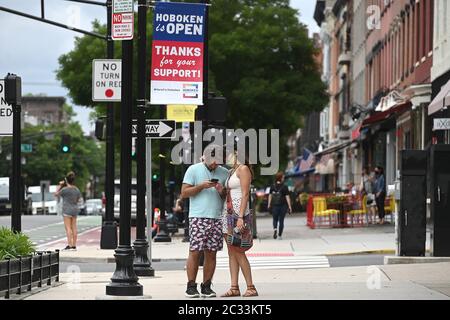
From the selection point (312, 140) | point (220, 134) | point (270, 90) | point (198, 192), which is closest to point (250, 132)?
point (270, 90)

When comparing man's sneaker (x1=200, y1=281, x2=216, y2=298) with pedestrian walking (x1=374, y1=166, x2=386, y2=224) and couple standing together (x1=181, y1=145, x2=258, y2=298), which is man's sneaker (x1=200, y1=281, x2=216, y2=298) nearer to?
couple standing together (x1=181, y1=145, x2=258, y2=298)

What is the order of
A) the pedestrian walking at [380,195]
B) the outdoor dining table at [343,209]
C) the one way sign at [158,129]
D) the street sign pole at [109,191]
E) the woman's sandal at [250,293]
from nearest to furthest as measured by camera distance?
the woman's sandal at [250,293]
the one way sign at [158,129]
the street sign pole at [109,191]
the pedestrian walking at [380,195]
the outdoor dining table at [343,209]

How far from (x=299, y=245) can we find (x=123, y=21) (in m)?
14.1

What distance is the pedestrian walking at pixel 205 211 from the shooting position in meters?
14.5

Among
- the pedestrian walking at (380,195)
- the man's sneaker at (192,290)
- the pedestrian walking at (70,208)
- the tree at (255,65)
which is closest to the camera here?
the man's sneaker at (192,290)

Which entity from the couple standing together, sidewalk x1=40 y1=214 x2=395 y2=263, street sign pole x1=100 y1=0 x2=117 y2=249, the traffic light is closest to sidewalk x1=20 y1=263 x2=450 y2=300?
the couple standing together

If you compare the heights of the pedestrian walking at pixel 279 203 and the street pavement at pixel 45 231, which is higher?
the pedestrian walking at pixel 279 203

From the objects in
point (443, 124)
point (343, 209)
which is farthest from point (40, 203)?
point (443, 124)

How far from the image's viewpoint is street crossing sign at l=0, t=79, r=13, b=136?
741 inches

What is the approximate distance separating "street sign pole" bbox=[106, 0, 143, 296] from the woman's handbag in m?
1.26

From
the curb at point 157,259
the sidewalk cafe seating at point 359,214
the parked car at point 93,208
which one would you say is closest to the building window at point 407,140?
the sidewalk cafe seating at point 359,214

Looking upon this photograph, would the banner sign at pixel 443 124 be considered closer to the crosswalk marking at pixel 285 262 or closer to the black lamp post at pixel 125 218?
the crosswalk marking at pixel 285 262

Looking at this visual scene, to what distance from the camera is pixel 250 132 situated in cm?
5134

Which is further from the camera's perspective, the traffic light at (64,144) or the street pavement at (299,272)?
the traffic light at (64,144)
